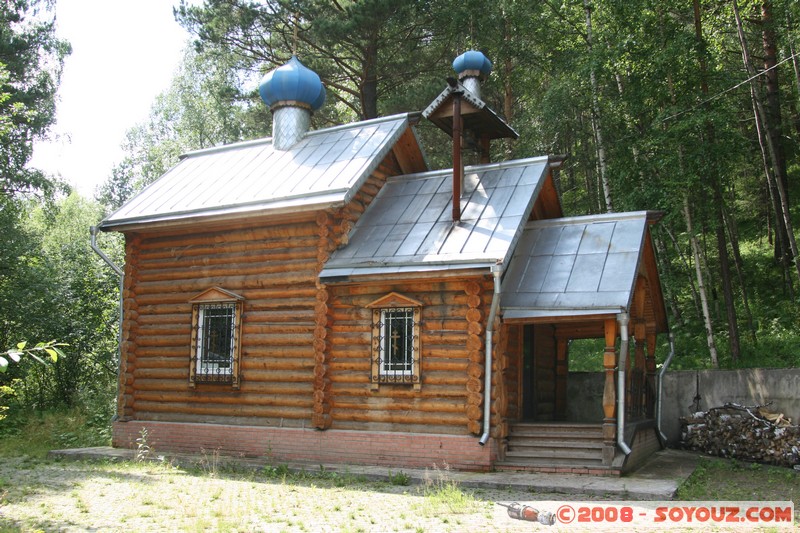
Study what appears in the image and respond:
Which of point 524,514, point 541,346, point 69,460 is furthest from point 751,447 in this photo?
point 69,460

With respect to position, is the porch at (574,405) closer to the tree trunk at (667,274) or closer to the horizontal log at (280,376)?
the horizontal log at (280,376)

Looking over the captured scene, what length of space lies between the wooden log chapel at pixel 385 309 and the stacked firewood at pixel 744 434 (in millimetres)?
907

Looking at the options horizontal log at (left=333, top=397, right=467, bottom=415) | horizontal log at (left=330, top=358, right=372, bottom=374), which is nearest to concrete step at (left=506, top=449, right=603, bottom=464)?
horizontal log at (left=333, top=397, right=467, bottom=415)

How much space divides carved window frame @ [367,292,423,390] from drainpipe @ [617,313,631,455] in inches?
110

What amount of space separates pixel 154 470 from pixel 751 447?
9.44 m

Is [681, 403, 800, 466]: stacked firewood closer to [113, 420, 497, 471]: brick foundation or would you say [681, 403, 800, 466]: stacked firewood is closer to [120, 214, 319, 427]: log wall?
[113, 420, 497, 471]: brick foundation

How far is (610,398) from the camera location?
1021 cm

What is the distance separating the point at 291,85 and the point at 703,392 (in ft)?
33.1

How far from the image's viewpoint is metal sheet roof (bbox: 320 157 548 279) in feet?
35.8

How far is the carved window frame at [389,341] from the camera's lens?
11.0 m

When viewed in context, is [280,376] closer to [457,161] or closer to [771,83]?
[457,161]

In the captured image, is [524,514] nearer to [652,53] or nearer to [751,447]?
[751,447]

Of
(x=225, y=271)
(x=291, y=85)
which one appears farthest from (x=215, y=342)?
(x=291, y=85)

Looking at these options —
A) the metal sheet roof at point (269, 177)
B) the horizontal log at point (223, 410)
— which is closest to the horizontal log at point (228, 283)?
the metal sheet roof at point (269, 177)
